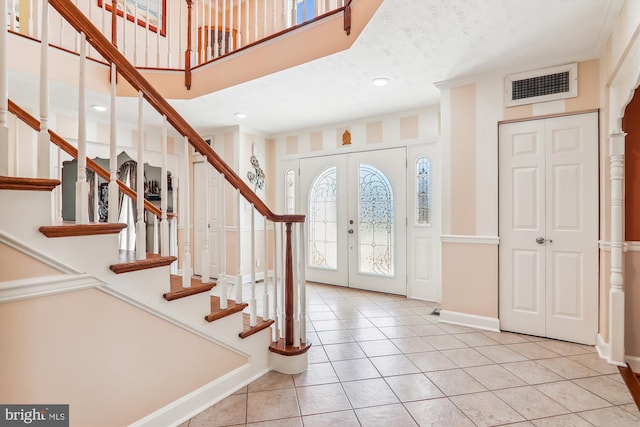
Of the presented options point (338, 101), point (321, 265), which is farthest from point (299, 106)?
point (321, 265)

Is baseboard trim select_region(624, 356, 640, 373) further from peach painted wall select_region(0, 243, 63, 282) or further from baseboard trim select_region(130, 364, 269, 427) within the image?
peach painted wall select_region(0, 243, 63, 282)

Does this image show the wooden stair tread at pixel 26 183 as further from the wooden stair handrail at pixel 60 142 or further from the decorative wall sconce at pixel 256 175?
the decorative wall sconce at pixel 256 175

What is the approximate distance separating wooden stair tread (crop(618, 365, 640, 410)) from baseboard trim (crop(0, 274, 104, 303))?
10.3 feet

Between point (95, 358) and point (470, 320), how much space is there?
10.4ft

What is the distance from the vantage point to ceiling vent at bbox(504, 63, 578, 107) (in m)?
2.75

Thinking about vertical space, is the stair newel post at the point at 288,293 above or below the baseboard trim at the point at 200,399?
above

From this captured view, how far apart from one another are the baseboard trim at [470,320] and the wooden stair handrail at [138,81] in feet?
6.85

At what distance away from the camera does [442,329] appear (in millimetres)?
3127

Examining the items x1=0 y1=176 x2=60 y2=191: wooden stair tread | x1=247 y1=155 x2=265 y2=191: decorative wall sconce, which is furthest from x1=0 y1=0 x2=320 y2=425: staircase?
x1=247 y1=155 x2=265 y2=191: decorative wall sconce

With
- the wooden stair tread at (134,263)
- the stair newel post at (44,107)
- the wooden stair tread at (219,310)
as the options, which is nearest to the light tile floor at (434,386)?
the wooden stair tread at (219,310)

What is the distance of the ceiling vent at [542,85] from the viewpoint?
9.03ft

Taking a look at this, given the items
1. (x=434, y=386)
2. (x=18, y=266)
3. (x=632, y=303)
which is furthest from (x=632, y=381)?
(x=18, y=266)

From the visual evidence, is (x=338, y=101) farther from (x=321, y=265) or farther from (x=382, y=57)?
(x=321, y=265)

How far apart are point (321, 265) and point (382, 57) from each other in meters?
3.27
